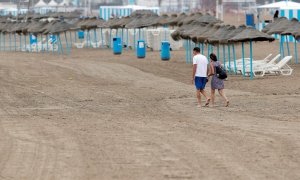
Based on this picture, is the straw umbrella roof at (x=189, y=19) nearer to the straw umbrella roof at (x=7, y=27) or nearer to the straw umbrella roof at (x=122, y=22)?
the straw umbrella roof at (x=122, y=22)

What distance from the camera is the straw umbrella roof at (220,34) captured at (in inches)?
1284

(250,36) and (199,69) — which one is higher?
(250,36)

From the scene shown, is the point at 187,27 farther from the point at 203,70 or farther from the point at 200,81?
the point at 203,70

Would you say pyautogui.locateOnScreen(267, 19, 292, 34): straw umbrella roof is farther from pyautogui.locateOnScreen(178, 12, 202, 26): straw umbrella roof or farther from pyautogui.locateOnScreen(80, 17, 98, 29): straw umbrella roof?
pyautogui.locateOnScreen(80, 17, 98, 29): straw umbrella roof

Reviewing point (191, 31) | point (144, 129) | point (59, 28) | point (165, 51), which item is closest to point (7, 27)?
point (59, 28)

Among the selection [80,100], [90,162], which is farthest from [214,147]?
[80,100]

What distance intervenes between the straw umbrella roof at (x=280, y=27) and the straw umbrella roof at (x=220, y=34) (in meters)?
2.66

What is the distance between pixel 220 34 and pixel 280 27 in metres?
3.64

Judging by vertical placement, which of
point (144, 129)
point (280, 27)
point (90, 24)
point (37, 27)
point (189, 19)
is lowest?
point (144, 129)

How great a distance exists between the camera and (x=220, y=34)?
33156 mm

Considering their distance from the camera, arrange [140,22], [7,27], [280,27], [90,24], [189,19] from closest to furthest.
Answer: [280,27] → [189,19] → [140,22] → [90,24] → [7,27]

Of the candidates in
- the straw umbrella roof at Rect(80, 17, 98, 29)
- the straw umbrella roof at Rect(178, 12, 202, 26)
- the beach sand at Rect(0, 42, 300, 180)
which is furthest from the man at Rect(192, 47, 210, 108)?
the straw umbrella roof at Rect(80, 17, 98, 29)

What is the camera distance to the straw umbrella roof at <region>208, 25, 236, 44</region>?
107ft

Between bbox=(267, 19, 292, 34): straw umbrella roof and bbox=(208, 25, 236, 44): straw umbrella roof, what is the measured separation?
2660 millimetres
